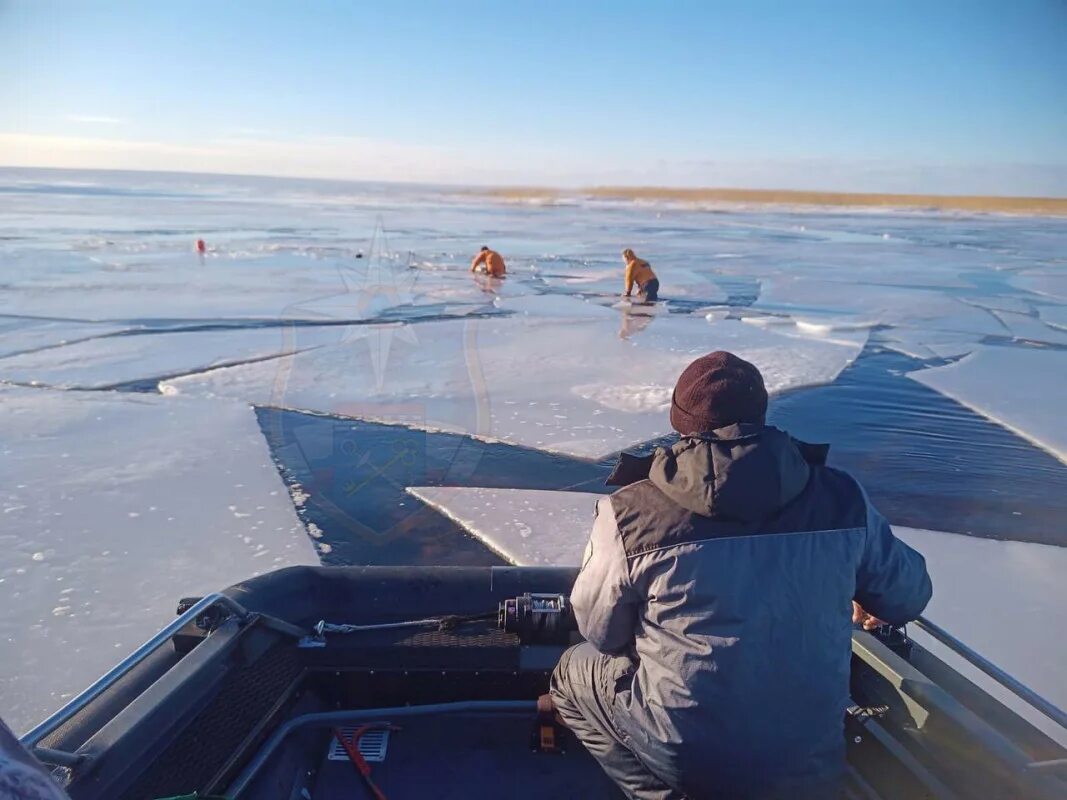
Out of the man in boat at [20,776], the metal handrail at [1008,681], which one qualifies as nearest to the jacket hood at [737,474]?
the metal handrail at [1008,681]

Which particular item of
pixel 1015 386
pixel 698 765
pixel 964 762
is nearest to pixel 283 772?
pixel 698 765

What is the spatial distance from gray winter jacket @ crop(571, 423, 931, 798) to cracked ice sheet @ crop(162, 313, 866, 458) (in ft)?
11.8

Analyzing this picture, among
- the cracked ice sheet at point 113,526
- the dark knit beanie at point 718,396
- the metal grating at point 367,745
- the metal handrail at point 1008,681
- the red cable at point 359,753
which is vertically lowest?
the cracked ice sheet at point 113,526

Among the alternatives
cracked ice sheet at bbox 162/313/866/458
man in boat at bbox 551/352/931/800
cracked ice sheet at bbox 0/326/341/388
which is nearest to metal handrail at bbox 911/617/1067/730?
man in boat at bbox 551/352/931/800

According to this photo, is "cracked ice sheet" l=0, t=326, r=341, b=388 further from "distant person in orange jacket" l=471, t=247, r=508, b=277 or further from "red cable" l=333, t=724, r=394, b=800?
"distant person in orange jacket" l=471, t=247, r=508, b=277

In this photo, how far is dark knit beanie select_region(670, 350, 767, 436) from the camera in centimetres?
170

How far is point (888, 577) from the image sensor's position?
5.82 feet

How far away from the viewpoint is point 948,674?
7.18 feet

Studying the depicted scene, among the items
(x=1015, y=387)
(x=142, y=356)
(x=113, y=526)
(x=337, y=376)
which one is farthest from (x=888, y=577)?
(x=142, y=356)

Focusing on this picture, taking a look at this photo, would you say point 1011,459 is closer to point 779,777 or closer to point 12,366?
point 779,777

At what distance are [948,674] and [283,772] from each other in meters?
1.87

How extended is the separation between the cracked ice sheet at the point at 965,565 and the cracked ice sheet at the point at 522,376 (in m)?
0.98

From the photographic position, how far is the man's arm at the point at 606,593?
170cm

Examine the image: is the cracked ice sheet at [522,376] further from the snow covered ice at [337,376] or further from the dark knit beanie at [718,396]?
the dark knit beanie at [718,396]
